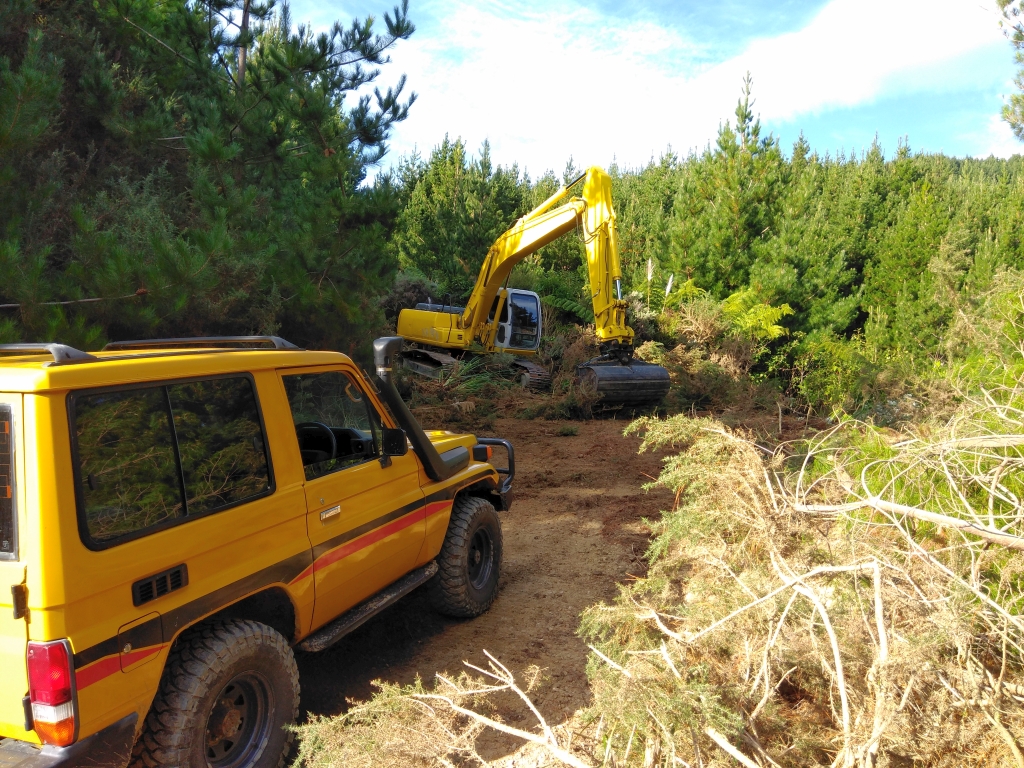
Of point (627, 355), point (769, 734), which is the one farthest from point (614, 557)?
point (627, 355)

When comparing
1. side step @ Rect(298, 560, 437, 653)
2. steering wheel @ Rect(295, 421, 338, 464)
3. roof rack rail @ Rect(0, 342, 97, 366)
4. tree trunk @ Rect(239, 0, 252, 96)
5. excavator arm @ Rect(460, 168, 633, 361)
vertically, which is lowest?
side step @ Rect(298, 560, 437, 653)

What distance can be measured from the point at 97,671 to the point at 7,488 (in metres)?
0.69

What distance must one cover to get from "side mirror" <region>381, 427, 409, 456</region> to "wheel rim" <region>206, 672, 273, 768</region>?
143 centimetres

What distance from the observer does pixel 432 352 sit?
1677cm

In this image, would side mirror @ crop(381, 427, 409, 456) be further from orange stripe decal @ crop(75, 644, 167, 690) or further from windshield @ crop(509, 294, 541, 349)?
windshield @ crop(509, 294, 541, 349)

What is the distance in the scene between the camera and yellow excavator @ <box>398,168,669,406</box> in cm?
1293

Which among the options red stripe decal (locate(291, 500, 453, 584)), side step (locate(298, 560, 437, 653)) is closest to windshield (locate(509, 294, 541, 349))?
red stripe decal (locate(291, 500, 453, 584))

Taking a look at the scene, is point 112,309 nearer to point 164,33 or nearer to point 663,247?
point 164,33

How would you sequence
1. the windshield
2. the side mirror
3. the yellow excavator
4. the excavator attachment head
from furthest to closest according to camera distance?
the windshield
the excavator attachment head
the yellow excavator
the side mirror

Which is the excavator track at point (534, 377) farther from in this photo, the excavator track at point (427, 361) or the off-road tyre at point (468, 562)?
the off-road tyre at point (468, 562)

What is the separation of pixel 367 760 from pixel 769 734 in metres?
1.62

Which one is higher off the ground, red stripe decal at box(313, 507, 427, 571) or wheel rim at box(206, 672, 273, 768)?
red stripe decal at box(313, 507, 427, 571)

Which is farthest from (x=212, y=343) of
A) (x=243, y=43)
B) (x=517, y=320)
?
(x=517, y=320)

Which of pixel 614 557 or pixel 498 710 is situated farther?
pixel 614 557
